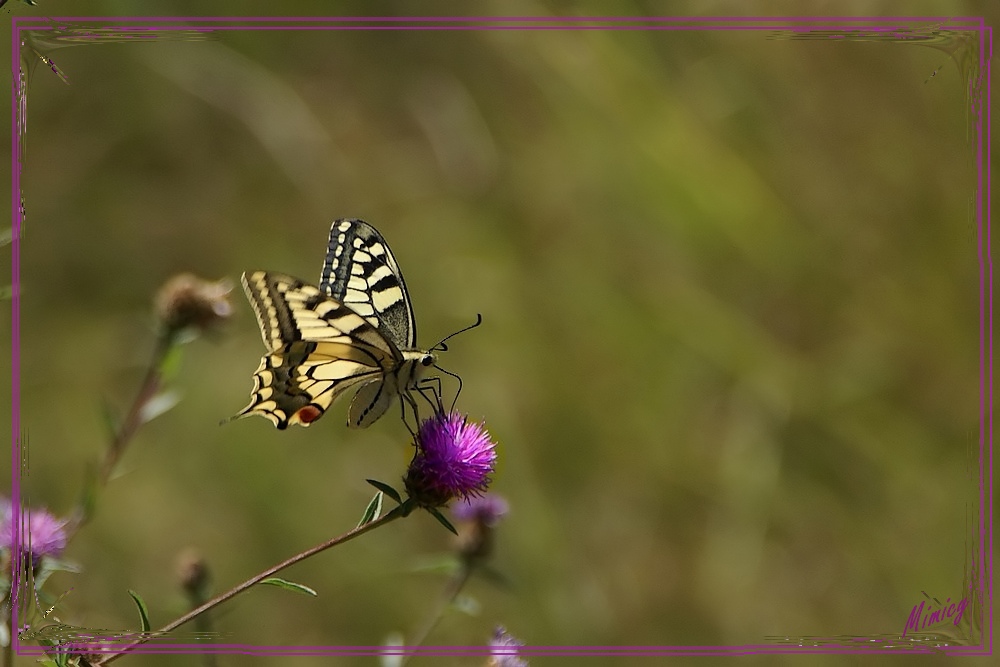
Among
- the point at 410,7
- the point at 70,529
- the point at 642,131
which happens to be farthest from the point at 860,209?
the point at 70,529

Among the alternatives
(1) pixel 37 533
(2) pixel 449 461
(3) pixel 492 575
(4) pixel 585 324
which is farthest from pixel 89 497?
(4) pixel 585 324

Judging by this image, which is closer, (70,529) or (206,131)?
(70,529)

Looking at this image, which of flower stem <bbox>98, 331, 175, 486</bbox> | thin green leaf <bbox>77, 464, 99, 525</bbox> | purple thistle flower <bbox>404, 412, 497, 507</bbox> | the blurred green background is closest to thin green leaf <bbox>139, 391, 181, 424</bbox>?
flower stem <bbox>98, 331, 175, 486</bbox>

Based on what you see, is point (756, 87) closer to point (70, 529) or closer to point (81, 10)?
point (81, 10)

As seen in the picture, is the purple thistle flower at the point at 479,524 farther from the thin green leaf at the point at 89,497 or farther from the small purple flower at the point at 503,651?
the thin green leaf at the point at 89,497

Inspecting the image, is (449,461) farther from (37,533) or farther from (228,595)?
(37,533)

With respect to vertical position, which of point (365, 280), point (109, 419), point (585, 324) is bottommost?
point (109, 419)
